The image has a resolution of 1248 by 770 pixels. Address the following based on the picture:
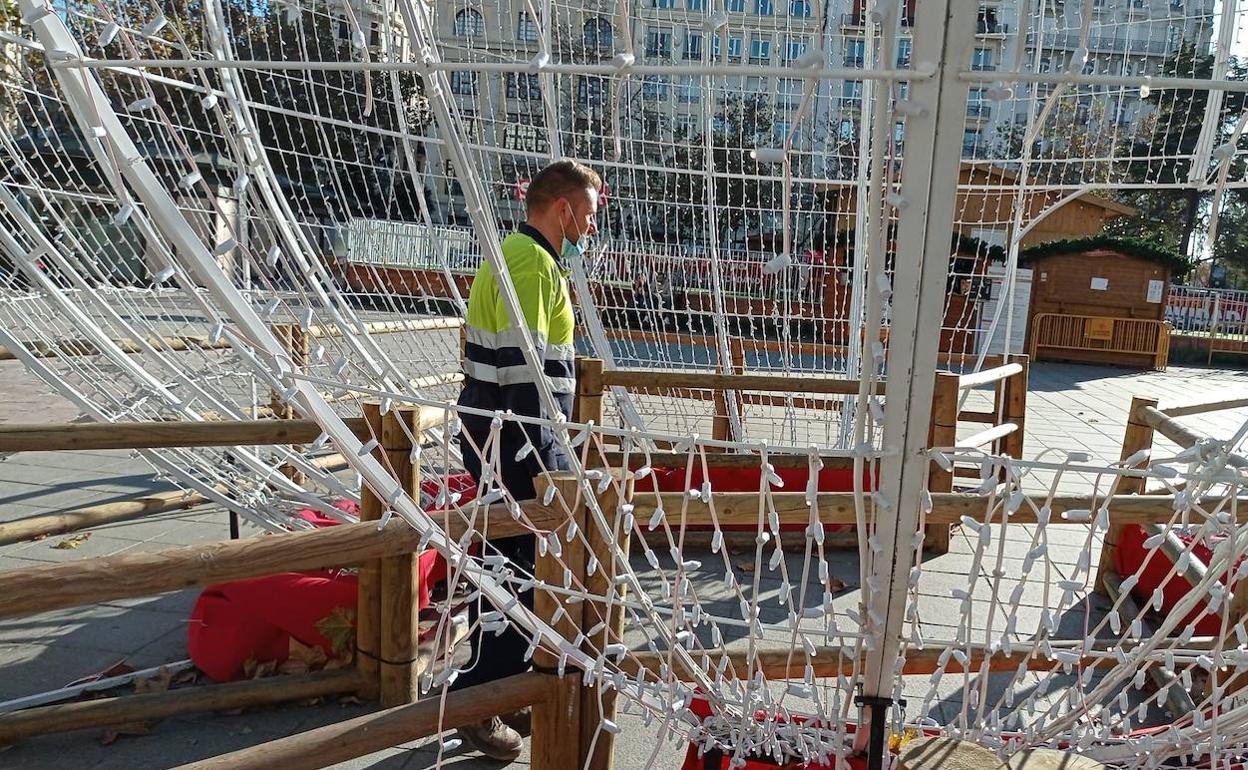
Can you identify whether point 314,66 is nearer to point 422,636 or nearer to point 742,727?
point 742,727

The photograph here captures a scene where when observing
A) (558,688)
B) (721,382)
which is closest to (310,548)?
(558,688)

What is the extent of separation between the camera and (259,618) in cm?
284

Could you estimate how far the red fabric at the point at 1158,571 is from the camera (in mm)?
2988

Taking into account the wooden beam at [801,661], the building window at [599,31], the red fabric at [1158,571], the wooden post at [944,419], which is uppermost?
the building window at [599,31]

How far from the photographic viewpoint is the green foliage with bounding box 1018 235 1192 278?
13.6 m

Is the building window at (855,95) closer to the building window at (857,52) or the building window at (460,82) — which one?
the building window at (857,52)

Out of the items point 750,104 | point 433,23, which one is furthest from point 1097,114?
point 433,23

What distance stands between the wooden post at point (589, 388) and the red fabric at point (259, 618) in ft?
2.67

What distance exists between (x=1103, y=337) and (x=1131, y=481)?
38.9ft

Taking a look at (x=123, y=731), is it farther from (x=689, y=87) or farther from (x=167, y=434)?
(x=689, y=87)

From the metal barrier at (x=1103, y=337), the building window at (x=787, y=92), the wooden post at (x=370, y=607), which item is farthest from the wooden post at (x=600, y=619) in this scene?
the metal barrier at (x=1103, y=337)

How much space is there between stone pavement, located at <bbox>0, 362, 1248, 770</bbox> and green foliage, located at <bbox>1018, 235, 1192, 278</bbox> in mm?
7593

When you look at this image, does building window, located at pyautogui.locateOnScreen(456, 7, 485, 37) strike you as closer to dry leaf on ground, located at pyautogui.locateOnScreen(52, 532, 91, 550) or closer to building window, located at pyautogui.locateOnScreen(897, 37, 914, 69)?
building window, located at pyautogui.locateOnScreen(897, 37, 914, 69)

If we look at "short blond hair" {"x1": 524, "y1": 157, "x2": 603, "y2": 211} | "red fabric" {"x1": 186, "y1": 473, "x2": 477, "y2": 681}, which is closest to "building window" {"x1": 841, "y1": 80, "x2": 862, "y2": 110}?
"short blond hair" {"x1": 524, "y1": 157, "x2": 603, "y2": 211}
